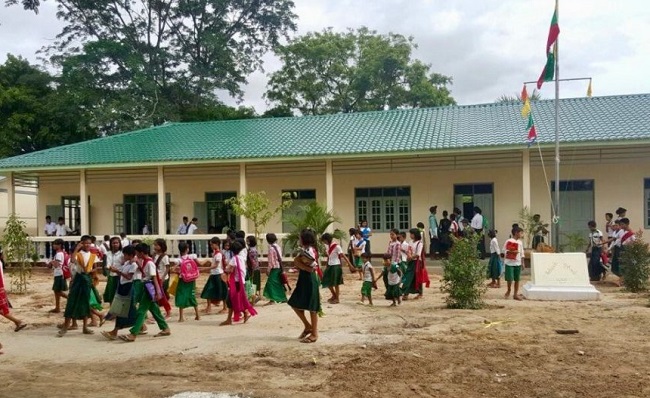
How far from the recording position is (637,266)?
1180cm

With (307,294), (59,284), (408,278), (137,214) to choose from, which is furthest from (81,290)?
(137,214)

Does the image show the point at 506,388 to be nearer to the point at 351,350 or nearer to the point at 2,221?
the point at 351,350

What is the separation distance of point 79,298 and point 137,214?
12.8m

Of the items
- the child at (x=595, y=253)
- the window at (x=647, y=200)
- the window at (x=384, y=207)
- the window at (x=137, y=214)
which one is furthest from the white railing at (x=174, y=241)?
the window at (x=647, y=200)

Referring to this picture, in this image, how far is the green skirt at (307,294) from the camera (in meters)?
7.68

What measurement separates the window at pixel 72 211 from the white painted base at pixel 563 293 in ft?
52.2

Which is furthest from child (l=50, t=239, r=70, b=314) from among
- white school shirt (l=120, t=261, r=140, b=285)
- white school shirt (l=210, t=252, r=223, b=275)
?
white school shirt (l=210, t=252, r=223, b=275)

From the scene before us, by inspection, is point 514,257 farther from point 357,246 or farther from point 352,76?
point 352,76

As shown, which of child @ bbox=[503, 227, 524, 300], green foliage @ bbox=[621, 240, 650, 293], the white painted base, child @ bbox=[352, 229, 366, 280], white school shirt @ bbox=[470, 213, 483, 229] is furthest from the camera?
white school shirt @ bbox=[470, 213, 483, 229]

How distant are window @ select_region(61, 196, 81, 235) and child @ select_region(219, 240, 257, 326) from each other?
46.5ft

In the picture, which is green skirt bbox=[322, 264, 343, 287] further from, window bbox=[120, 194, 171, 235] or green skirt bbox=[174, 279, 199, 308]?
window bbox=[120, 194, 171, 235]

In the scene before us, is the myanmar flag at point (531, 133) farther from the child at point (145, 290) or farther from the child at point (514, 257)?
the child at point (145, 290)

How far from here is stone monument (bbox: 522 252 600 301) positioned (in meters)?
11.0

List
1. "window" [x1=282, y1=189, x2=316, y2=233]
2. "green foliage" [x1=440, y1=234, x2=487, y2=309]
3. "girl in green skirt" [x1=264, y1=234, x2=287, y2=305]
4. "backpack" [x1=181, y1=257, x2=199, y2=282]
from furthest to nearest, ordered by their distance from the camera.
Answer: "window" [x1=282, y1=189, x2=316, y2=233]
"green foliage" [x1=440, y1=234, x2=487, y2=309]
"girl in green skirt" [x1=264, y1=234, x2=287, y2=305]
"backpack" [x1=181, y1=257, x2=199, y2=282]
